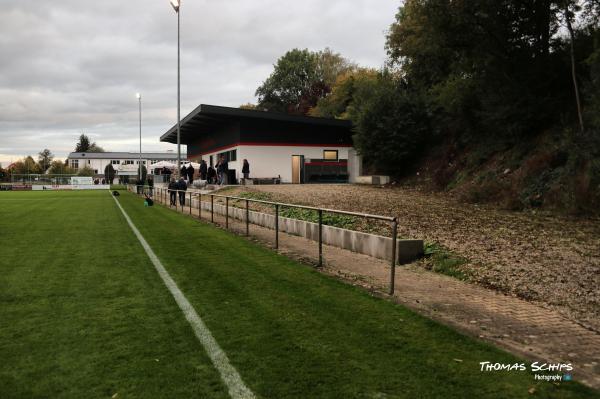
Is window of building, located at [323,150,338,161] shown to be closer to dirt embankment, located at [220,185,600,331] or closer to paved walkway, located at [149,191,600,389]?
dirt embankment, located at [220,185,600,331]

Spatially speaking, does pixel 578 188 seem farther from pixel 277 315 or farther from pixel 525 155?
pixel 277 315

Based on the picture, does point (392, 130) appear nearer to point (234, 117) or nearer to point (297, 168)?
point (297, 168)

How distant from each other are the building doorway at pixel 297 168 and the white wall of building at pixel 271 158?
323mm

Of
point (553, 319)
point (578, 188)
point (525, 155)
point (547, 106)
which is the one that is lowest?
point (553, 319)

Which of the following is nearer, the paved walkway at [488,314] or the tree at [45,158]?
the paved walkway at [488,314]

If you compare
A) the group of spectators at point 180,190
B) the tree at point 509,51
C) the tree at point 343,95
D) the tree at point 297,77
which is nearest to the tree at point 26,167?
the tree at point 297,77

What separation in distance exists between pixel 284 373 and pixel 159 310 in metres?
2.31

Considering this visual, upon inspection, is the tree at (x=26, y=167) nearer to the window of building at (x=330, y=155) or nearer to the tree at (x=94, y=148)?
the tree at (x=94, y=148)

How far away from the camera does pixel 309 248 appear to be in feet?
34.8

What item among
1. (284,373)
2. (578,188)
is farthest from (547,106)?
(284,373)

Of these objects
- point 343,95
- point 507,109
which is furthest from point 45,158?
point 507,109

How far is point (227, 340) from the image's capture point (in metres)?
4.45

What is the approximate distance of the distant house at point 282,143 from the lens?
119ft

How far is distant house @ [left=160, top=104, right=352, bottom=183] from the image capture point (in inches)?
1422
